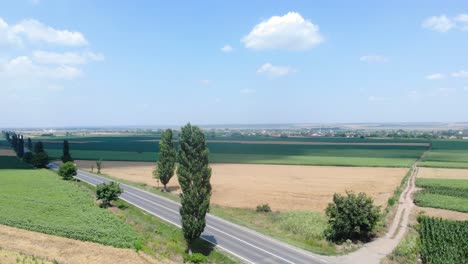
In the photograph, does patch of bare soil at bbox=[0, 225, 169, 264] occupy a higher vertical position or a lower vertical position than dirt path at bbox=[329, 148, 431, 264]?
higher

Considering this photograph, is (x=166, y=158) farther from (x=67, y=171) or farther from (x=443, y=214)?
(x=443, y=214)

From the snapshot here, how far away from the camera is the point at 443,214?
6000cm

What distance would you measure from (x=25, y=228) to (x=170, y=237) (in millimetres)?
16777

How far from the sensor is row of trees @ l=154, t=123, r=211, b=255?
39812mm

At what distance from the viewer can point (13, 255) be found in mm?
33594

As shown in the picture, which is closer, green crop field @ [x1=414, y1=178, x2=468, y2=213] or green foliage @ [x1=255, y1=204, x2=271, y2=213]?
green foliage @ [x1=255, y1=204, x2=271, y2=213]

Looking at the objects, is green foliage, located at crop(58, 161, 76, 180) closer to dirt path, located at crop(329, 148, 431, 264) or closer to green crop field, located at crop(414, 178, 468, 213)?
dirt path, located at crop(329, 148, 431, 264)

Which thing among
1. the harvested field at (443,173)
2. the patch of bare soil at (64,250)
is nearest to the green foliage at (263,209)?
the patch of bare soil at (64,250)

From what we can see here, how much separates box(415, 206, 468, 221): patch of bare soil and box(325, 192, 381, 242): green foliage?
1870 cm

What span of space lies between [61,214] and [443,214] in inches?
2277

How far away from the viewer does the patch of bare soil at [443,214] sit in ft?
191

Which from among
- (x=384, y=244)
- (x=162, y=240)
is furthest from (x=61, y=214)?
(x=384, y=244)

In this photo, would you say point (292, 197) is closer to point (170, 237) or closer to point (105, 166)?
point (170, 237)

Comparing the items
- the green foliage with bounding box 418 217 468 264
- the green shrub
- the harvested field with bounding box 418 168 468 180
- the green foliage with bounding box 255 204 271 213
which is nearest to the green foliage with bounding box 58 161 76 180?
the green foliage with bounding box 255 204 271 213
